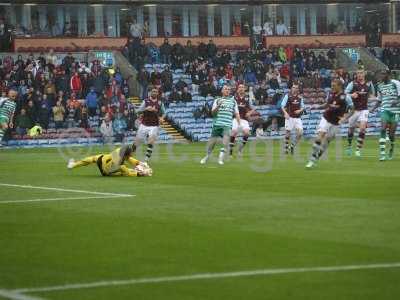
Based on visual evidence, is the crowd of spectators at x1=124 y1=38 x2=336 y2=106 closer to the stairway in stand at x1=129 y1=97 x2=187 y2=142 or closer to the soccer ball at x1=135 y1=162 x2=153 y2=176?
the stairway in stand at x1=129 y1=97 x2=187 y2=142

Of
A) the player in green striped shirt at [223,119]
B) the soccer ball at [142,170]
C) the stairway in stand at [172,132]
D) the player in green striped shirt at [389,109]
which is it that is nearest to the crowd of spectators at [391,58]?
the stairway in stand at [172,132]

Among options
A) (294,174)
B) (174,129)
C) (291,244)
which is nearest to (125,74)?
(174,129)

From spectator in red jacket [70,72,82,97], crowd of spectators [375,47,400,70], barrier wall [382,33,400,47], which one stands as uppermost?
barrier wall [382,33,400,47]

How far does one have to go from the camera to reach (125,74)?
55.5m

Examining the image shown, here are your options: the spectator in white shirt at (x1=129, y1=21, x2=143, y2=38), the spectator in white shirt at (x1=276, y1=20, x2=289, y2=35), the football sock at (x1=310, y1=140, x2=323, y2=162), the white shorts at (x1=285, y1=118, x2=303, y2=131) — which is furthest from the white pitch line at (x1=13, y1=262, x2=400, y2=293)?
the spectator in white shirt at (x1=276, y1=20, x2=289, y2=35)

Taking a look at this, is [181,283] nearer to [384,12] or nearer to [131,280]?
[131,280]

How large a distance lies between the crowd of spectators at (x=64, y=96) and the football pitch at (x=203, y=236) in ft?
71.1

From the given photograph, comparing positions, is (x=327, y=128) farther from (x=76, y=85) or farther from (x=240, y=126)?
(x=76, y=85)

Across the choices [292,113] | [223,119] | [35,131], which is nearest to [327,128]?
[223,119]

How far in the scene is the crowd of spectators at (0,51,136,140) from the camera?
4578 centimetres

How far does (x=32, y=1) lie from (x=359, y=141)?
32.1 m

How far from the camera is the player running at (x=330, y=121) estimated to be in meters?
26.6

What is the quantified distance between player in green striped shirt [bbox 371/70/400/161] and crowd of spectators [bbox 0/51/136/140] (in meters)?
17.9

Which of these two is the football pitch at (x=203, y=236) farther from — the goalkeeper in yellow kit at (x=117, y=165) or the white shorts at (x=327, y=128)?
the white shorts at (x=327, y=128)
